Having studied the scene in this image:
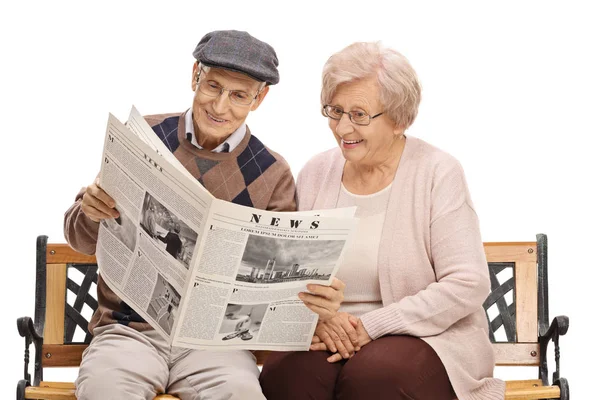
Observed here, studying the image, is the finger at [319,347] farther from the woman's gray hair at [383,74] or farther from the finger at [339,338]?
the woman's gray hair at [383,74]

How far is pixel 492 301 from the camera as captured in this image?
3.49 meters

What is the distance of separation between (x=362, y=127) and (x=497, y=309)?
996mm

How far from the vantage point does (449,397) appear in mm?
2875

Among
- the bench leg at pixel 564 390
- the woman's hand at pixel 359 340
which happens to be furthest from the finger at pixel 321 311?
the bench leg at pixel 564 390

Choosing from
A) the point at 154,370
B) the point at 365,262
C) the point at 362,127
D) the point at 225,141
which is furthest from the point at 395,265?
the point at 154,370

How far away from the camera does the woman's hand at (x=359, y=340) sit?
2.88m

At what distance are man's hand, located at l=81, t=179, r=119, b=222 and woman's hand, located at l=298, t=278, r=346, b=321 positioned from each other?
595 mm

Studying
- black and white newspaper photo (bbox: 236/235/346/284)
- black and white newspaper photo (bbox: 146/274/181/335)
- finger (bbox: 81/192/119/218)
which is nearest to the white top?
Answer: black and white newspaper photo (bbox: 236/235/346/284)

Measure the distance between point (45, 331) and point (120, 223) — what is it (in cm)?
82

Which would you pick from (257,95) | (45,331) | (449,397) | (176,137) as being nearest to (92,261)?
(45,331)

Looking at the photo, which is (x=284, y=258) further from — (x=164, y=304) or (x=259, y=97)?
(x=259, y=97)

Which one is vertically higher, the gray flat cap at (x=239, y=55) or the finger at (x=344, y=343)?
the gray flat cap at (x=239, y=55)

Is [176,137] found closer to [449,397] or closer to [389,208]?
[389,208]

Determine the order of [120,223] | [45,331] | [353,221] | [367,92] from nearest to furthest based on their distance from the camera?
[353,221] → [120,223] → [367,92] → [45,331]
